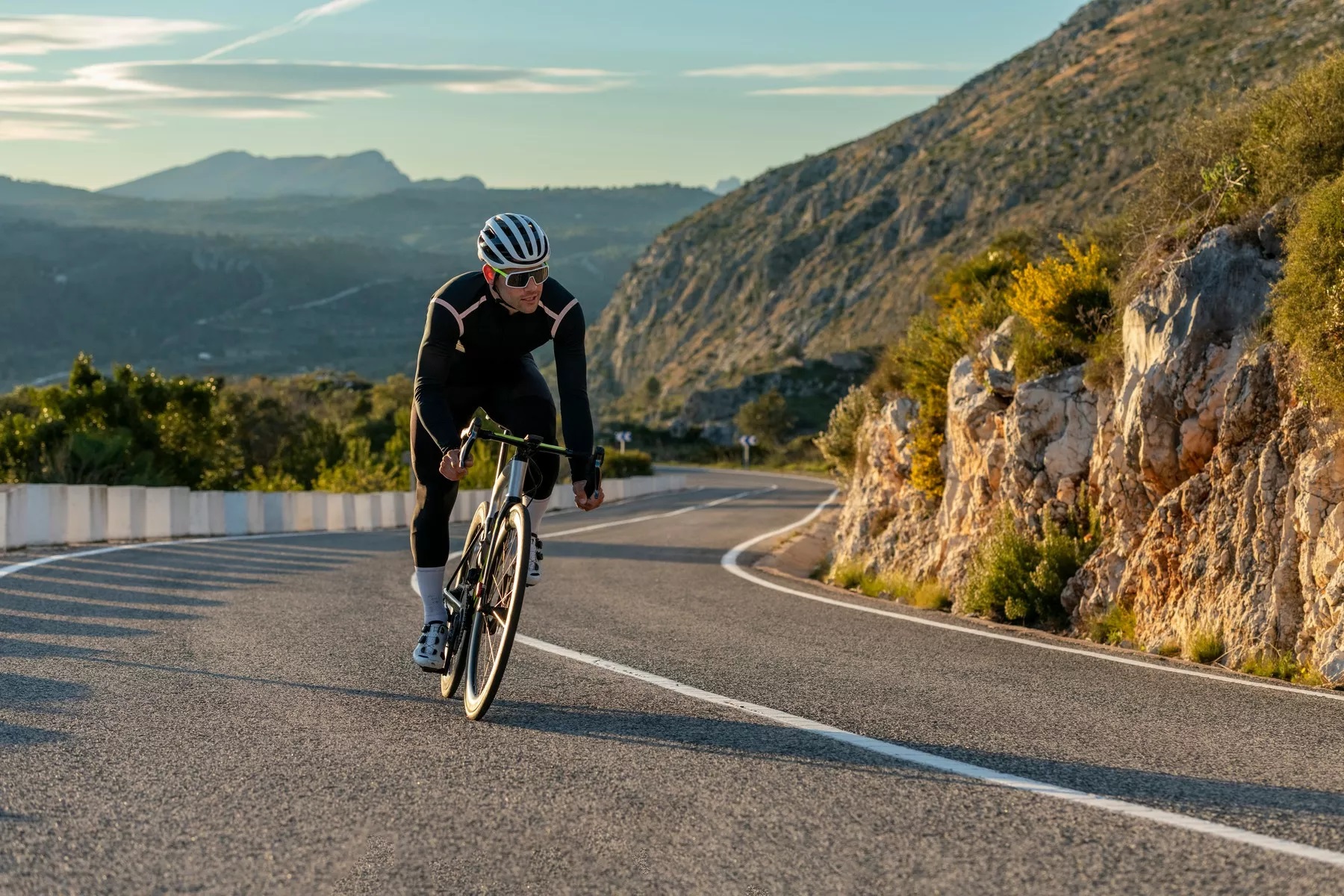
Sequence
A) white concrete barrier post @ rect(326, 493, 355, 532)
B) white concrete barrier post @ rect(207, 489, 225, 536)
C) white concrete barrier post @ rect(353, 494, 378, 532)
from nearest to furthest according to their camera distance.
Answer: white concrete barrier post @ rect(207, 489, 225, 536)
white concrete barrier post @ rect(326, 493, 355, 532)
white concrete barrier post @ rect(353, 494, 378, 532)

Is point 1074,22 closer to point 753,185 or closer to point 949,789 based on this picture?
point 753,185

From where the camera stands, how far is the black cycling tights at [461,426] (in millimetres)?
6766

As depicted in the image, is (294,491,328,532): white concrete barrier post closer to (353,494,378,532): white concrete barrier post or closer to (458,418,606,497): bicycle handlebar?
(353,494,378,532): white concrete barrier post

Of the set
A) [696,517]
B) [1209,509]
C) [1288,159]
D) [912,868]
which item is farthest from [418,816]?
[696,517]

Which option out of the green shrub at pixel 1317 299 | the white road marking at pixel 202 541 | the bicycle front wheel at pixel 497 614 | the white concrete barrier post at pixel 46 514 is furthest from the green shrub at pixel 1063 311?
the white concrete barrier post at pixel 46 514

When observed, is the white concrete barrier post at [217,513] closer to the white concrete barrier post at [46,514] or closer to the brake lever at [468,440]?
the white concrete barrier post at [46,514]

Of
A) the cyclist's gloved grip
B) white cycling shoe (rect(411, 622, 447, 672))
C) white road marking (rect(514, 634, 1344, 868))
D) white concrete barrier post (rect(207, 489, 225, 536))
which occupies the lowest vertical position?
white concrete barrier post (rect(207, 489, 225, 536))

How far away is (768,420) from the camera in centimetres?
11969

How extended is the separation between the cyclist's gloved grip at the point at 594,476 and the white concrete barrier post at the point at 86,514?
14.2m

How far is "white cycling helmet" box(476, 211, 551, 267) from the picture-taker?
20.6 feet

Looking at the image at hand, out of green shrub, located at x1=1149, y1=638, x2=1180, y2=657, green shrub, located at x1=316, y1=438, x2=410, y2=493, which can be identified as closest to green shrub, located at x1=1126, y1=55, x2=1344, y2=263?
green shrub, located at x1=1149, y1=638, x2=1180, y2=657

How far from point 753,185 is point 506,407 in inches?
7066

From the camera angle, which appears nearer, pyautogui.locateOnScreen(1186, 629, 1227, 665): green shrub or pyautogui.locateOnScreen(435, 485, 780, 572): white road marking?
pyautogui.locateOnScreen(1186, 629, 1227, 665): green shrub

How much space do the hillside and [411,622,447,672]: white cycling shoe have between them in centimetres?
6533
